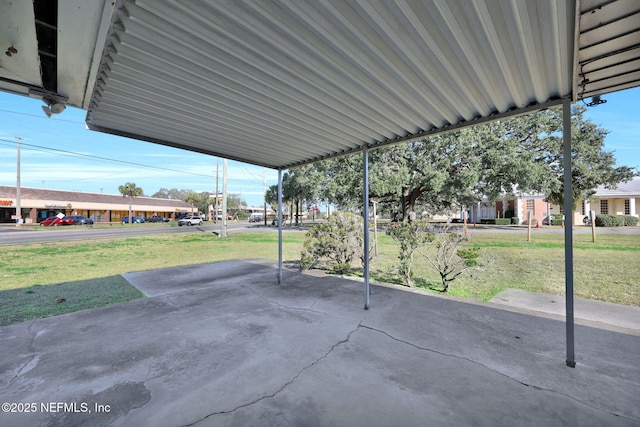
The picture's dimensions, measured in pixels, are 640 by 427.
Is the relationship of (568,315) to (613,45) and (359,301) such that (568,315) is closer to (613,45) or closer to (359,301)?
(613,45)

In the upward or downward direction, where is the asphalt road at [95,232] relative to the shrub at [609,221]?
downward

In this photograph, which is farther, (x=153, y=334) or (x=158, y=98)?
(x=153, y=334)

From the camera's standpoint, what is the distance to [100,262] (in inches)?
341

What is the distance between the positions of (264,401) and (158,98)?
2725mm

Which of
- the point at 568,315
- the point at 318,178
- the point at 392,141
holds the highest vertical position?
the point at 318,178

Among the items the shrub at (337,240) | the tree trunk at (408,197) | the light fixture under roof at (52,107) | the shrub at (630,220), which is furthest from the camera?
the shrub at (630,220)

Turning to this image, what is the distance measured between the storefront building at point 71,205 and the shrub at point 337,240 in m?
39.4

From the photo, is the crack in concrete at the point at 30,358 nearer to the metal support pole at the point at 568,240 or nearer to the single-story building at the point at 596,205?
the metal support pole at the point at 568,240

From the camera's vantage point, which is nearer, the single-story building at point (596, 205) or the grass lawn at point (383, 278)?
the grass lawn at point (383, 278)

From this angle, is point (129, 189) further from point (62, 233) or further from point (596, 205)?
point (596, 205)

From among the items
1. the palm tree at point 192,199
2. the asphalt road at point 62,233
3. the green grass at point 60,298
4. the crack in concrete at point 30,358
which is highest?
the palm tree at point 192,199

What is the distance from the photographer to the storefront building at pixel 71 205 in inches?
1326

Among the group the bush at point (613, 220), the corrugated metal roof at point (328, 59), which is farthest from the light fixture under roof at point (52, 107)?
the bush at point (613, 220)

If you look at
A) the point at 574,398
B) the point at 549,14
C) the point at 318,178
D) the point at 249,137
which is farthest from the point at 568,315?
the point at 318,178
